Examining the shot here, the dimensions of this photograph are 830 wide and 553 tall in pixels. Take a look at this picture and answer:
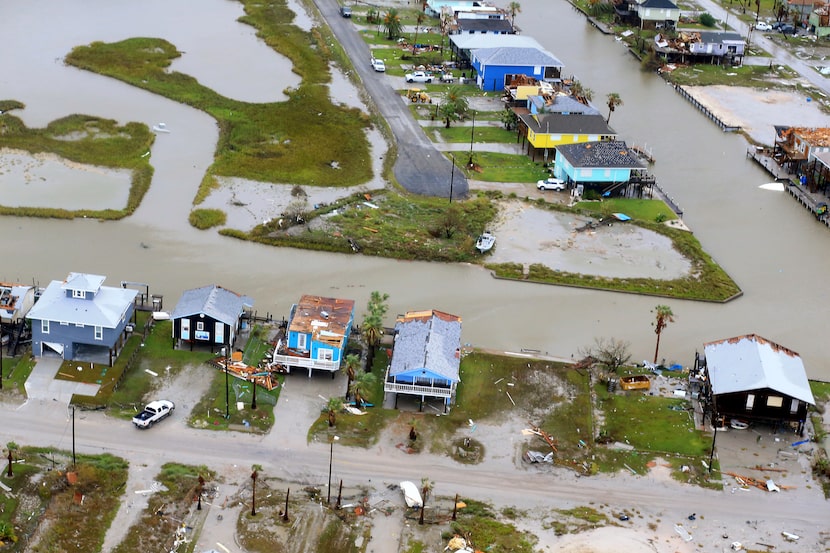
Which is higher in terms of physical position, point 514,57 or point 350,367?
point 514,57

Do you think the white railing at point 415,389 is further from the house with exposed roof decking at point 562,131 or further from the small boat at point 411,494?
the house with exposed roof decking at point 562,131

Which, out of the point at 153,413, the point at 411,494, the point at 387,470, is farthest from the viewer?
the point at 153,413

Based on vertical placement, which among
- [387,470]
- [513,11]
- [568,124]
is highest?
[513,11]

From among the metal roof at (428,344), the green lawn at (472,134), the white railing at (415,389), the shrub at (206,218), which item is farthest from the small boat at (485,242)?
the green lawn at (472,134)

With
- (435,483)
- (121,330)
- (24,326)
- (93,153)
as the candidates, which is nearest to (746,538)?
(435,483)

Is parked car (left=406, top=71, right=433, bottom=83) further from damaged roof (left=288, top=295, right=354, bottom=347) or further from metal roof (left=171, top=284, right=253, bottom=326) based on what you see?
metal roof (left=171, top=284, right=253, bottom=326)

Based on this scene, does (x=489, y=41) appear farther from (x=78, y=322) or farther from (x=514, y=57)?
(x=78, y=322)

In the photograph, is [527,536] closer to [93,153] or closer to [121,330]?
[121,330]

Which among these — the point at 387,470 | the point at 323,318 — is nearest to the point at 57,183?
the point at 323,318
